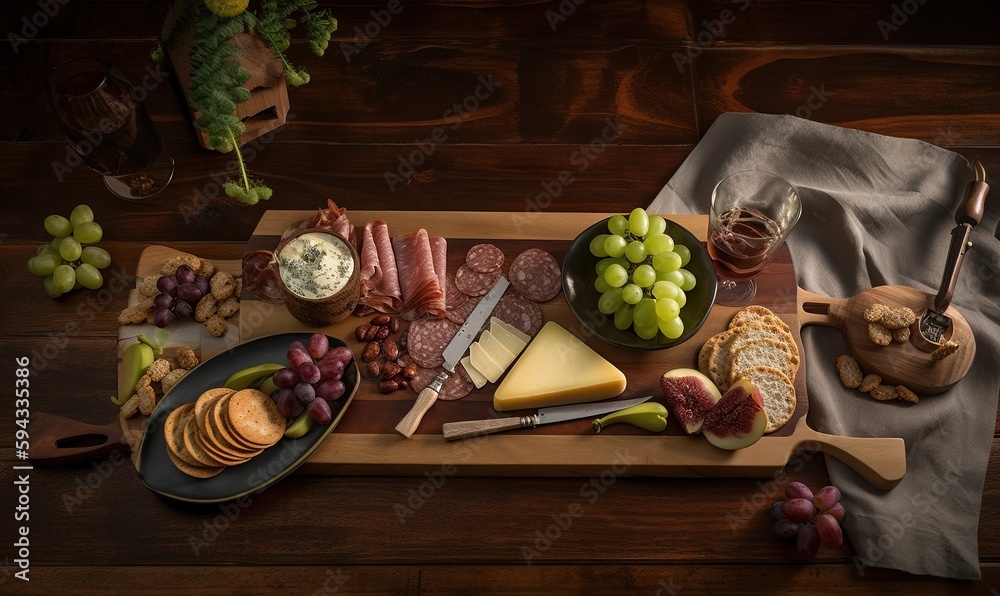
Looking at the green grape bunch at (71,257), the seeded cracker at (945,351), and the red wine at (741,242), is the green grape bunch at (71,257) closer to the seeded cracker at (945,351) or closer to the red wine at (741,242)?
the red wine at (741,242)

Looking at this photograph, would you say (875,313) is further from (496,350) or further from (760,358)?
(496,350)

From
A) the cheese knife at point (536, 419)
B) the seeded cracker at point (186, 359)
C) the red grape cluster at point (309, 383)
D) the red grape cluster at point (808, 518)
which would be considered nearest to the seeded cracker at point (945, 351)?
the red grape cluster at point (808, 518)

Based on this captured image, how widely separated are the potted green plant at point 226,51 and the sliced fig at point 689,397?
1180 mm

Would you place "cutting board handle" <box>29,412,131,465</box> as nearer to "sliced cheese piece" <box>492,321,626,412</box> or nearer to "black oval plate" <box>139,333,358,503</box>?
"black oval plate" <box>139,333,358,503</box>

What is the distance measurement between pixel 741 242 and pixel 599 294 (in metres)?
0.39

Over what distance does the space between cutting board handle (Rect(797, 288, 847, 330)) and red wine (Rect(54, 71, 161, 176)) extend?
194 cm

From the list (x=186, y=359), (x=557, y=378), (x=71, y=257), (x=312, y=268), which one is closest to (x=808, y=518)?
(x=557, y=378)

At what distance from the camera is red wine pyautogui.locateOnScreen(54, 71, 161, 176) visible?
2.04 m

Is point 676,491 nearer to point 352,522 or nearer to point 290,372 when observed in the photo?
point 352,522

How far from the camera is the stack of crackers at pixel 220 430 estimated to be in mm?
1777

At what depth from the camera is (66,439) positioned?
194 centimetres

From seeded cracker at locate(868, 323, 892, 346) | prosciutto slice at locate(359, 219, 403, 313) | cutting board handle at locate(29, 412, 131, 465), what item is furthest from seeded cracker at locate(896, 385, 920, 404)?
cutting board handle at locate(29, 412, 131, 465)

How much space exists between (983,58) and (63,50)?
10.4 ft

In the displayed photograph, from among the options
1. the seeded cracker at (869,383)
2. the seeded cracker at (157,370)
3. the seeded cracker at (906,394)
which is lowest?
the seeded cracker at (906,394)
